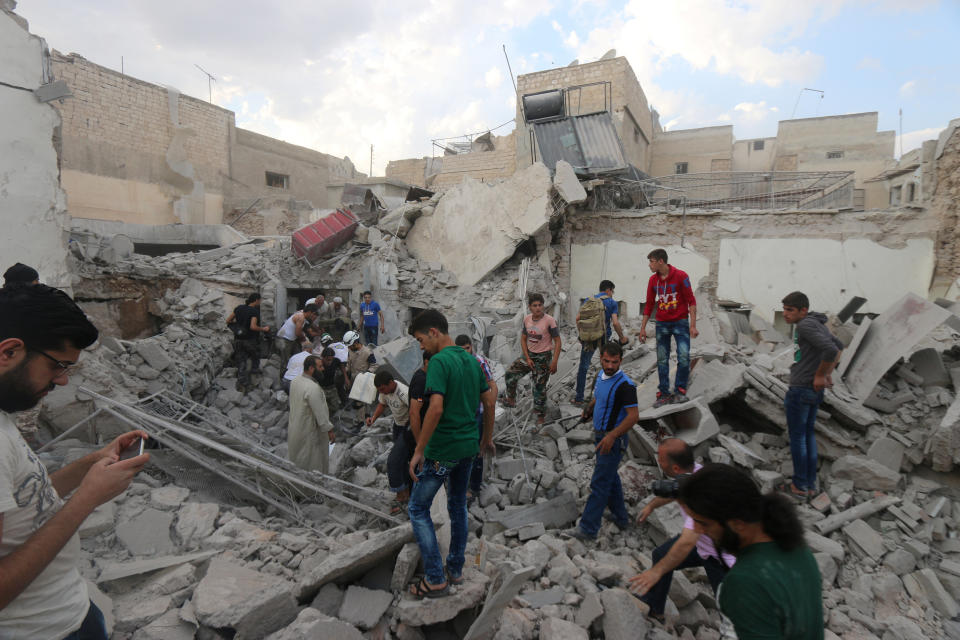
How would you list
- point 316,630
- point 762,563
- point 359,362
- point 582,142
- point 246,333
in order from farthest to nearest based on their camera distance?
1. point 582,142
2. point 246,333
3. point 359,362
4. point 316,630
5. point 762,563

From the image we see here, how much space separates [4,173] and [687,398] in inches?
309

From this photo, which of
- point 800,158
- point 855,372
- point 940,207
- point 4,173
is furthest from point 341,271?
point 800,158

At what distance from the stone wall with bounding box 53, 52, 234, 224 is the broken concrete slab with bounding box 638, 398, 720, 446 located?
63.7 ft

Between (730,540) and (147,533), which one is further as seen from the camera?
(147,533)

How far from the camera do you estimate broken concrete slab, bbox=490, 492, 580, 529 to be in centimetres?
441

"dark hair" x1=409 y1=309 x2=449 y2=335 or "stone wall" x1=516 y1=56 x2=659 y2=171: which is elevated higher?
"stone wall" x1=516 y1=56 x2=659 y2=171

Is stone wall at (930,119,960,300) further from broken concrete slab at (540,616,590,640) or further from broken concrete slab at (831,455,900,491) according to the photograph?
broken concrete slab at (540,616,590,640)

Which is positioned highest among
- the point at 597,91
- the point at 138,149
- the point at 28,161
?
the point at 597,91

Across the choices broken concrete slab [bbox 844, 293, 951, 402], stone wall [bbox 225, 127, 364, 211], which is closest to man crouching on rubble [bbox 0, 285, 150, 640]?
broken concrete slab [bbox 844, 293, 951, 402]

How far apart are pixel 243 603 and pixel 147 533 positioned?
5.49ft

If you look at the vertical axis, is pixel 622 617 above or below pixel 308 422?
below

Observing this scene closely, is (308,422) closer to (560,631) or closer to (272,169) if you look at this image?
(560,631)

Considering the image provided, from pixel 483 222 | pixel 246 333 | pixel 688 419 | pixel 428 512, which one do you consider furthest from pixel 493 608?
pixel 483 222

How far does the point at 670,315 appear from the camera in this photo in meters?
5.34
